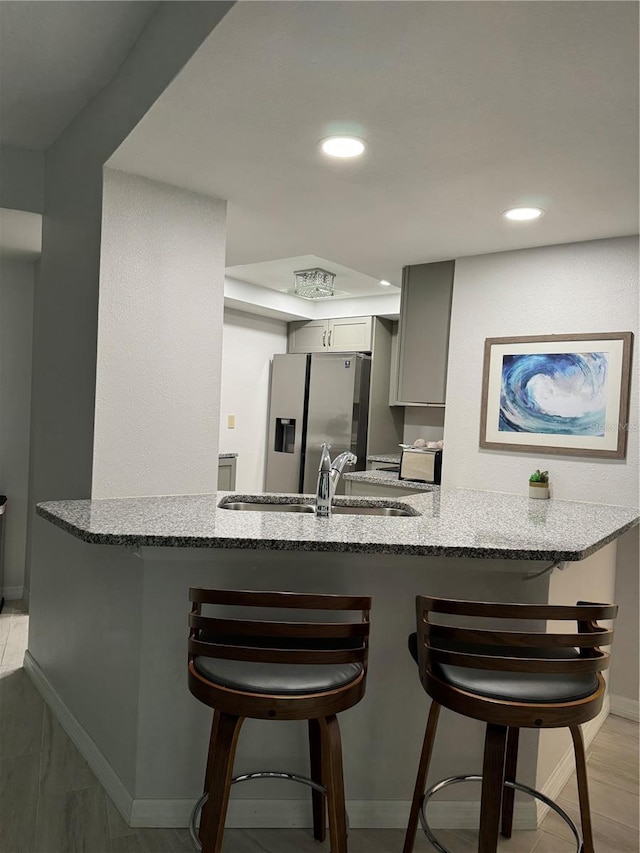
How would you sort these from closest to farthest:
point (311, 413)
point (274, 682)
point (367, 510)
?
point (274, 682)
point (367, 510)
point (311, 413)

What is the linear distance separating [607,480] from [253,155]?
2.15m

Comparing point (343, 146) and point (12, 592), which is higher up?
point (343, 146)

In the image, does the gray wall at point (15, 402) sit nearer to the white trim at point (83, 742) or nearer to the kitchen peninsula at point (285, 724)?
the white trim at point (83, 742)

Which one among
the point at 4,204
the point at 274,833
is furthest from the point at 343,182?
the point at 274,833

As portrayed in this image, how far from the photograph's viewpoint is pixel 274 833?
6.33 ft

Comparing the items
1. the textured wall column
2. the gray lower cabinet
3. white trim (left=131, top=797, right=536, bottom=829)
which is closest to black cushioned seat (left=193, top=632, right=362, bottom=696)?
white trim (left=131, top=797, right=536, bottom=829)

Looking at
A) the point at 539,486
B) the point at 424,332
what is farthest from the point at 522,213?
A: the point at 539,486

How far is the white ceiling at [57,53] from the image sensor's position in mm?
1855

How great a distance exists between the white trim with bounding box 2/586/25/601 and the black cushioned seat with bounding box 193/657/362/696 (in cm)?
291

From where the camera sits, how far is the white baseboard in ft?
9.41

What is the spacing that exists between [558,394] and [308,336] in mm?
2910

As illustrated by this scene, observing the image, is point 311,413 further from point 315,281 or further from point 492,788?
point 492,788

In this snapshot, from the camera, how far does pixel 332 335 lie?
5.37 metres

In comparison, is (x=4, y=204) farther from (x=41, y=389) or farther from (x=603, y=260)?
(x=603, y=260)
